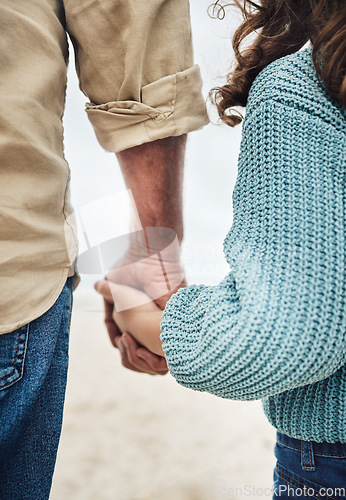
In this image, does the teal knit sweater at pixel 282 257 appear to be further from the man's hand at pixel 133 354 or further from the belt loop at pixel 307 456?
the man's hand at pixel 133 354

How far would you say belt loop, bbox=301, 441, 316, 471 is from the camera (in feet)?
2.12

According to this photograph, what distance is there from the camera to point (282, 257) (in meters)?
0.49

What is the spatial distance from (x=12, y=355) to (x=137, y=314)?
1.14 feet

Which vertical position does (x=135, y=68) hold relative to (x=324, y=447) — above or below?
above

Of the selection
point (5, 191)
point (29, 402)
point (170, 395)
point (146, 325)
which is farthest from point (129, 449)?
point (5, 191)

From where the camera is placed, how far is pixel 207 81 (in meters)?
0.95

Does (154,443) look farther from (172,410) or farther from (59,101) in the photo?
(59,101)

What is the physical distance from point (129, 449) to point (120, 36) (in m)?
2.46

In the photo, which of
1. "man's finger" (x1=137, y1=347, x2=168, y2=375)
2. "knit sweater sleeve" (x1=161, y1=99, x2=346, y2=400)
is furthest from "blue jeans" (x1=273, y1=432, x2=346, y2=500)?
"man's finger" (x1=137, y1=347, x2=168, y2=375)

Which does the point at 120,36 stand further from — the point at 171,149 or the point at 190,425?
the point at 190,425

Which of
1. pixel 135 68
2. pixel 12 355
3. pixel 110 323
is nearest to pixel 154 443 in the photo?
pixel 110 323

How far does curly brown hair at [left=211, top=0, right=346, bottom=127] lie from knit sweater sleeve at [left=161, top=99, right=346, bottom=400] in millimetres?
66

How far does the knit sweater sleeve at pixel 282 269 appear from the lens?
48cm

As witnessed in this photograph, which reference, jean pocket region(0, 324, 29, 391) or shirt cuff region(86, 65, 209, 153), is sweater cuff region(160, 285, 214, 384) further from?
shirt cuff region(86, 65, 209, 153)
